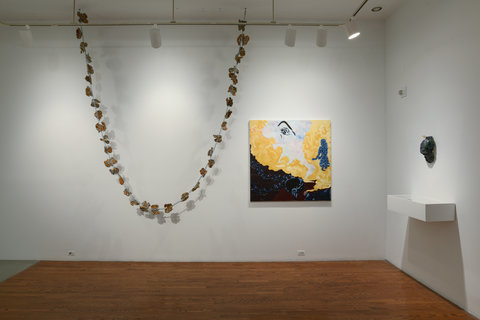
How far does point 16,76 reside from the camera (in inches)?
156

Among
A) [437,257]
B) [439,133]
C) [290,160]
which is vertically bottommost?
[437,257]

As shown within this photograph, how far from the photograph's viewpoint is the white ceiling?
11.5 ft

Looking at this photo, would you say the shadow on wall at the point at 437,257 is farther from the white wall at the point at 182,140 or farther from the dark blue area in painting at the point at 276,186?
the dark blue area in painting at the point at 276,186

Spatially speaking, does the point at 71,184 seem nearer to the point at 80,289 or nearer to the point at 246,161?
the point at 80,289

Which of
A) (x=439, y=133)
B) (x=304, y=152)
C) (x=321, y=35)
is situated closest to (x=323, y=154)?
(x=304, y=152)

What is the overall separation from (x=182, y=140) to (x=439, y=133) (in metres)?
2.86

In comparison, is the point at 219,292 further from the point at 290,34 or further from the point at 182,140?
the point at 290,34

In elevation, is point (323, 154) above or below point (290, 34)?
below

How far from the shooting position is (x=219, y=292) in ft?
9.68

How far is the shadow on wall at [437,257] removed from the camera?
271cm

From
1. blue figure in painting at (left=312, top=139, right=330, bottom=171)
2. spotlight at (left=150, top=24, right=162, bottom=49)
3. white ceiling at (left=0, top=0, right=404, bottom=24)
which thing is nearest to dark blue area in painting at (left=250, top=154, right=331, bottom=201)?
blue figure in painting at (left=312, top=139, right=330, bottom=171)

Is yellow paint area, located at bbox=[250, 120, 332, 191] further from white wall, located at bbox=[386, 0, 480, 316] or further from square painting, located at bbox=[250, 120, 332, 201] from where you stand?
white wall, located at bbox=[386, 0, 480, 316]

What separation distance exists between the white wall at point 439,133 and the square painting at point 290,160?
0.87m

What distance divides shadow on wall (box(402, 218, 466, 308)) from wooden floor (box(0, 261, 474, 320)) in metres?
0.11
